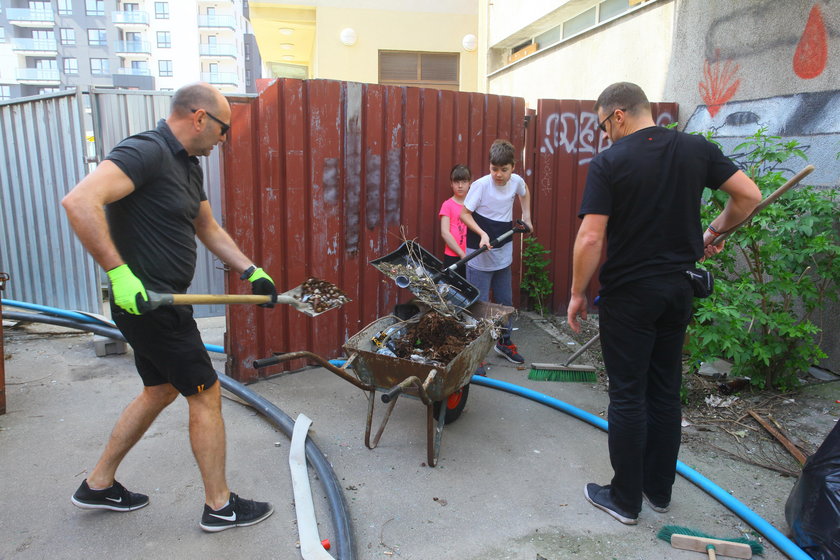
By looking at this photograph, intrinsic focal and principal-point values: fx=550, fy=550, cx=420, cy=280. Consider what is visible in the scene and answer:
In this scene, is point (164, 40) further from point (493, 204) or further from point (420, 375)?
point (420, 375)

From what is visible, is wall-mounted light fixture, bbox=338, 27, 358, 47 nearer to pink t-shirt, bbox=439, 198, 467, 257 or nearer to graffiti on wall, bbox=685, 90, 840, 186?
pink t-shirt, bbox=439, 198, 467, 257

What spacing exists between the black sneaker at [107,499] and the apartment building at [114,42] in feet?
202

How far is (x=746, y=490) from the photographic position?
10.3 ft

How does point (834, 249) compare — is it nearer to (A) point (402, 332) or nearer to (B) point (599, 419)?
(B) point (599, 419)

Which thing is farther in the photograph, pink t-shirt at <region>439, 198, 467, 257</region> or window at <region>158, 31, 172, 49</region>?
window at <region>158, 31, 172, 49</region>

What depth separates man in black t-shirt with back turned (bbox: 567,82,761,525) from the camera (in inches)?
102

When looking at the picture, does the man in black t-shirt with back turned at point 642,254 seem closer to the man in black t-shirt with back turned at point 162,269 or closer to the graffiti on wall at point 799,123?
the man in black t-shirt with back turned at point 162,269

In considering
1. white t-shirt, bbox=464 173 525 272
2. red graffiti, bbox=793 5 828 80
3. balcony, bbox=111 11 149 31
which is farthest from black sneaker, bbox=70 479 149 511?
balcony, bbox=111 11 149 31

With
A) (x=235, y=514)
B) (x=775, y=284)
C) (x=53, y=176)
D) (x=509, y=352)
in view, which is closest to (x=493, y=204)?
(x=509, y=352)

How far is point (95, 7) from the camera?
60469 millimetres

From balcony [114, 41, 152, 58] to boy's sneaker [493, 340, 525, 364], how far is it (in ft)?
225

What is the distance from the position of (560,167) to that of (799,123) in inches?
92.9

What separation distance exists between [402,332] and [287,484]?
1.28 metres

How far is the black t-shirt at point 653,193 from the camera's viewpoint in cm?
257
